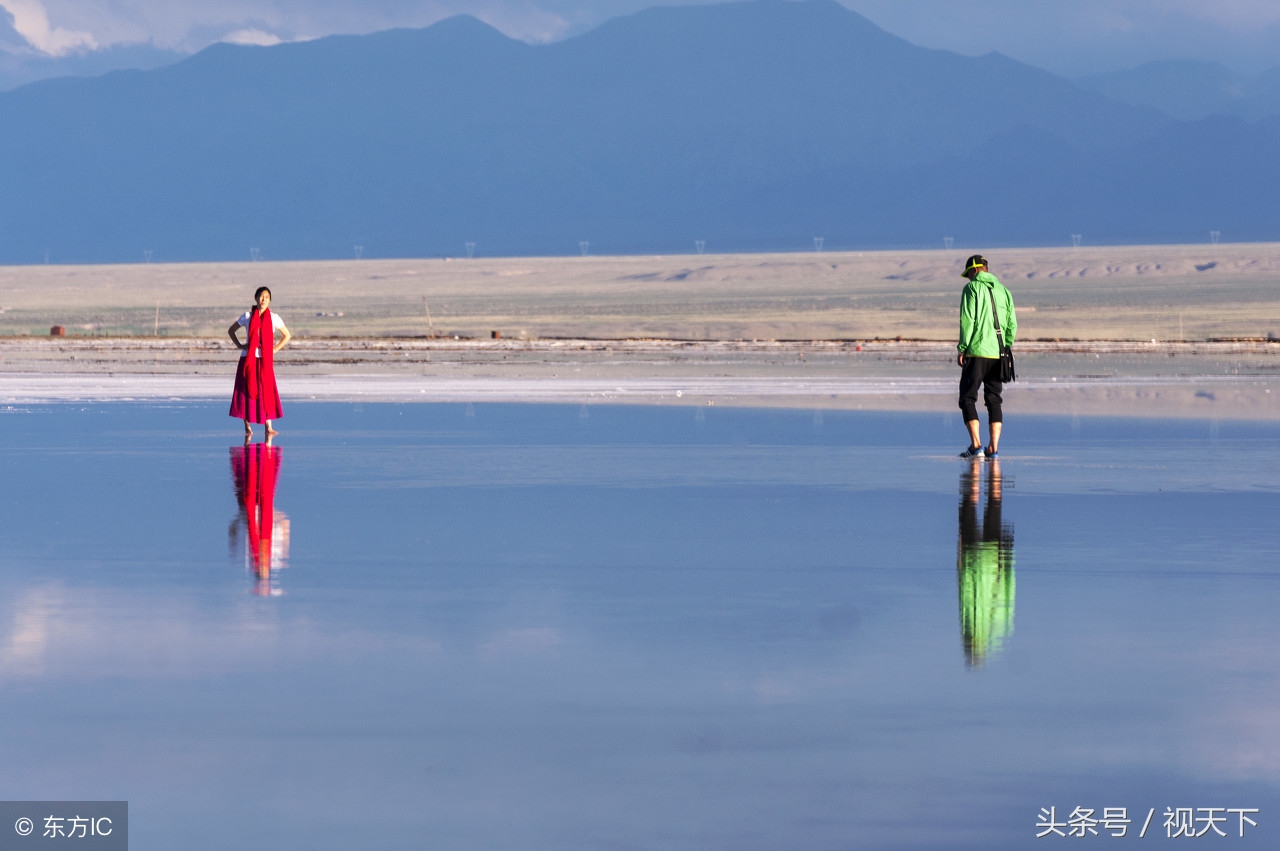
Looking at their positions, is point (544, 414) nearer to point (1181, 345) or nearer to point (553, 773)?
point (553, 773)

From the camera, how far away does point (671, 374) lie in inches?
1220

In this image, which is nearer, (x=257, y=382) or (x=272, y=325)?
(x=257, y=382)

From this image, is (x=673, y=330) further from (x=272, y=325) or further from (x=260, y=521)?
(x=260, y=521)

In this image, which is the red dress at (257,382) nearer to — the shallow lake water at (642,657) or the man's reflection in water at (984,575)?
the shallow lake water at (642,657)

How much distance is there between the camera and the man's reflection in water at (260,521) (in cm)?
934

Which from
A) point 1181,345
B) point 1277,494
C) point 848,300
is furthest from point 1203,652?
point 848,300

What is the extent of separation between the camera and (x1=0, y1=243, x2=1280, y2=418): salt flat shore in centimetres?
2619

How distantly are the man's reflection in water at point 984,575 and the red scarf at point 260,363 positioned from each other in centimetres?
682

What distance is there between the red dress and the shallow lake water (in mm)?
3644

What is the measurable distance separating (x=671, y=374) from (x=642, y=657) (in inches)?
940

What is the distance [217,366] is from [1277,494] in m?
24.4

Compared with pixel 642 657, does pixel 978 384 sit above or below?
above

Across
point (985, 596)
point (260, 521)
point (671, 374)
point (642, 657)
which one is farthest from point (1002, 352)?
point (671, 374)

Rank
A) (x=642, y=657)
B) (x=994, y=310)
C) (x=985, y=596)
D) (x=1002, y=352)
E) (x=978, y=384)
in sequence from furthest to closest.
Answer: (x=1002, y=352) → (x=994, y=310) → (x=978, y=384) → (x=985, y=596) → (x=642, y=657)
